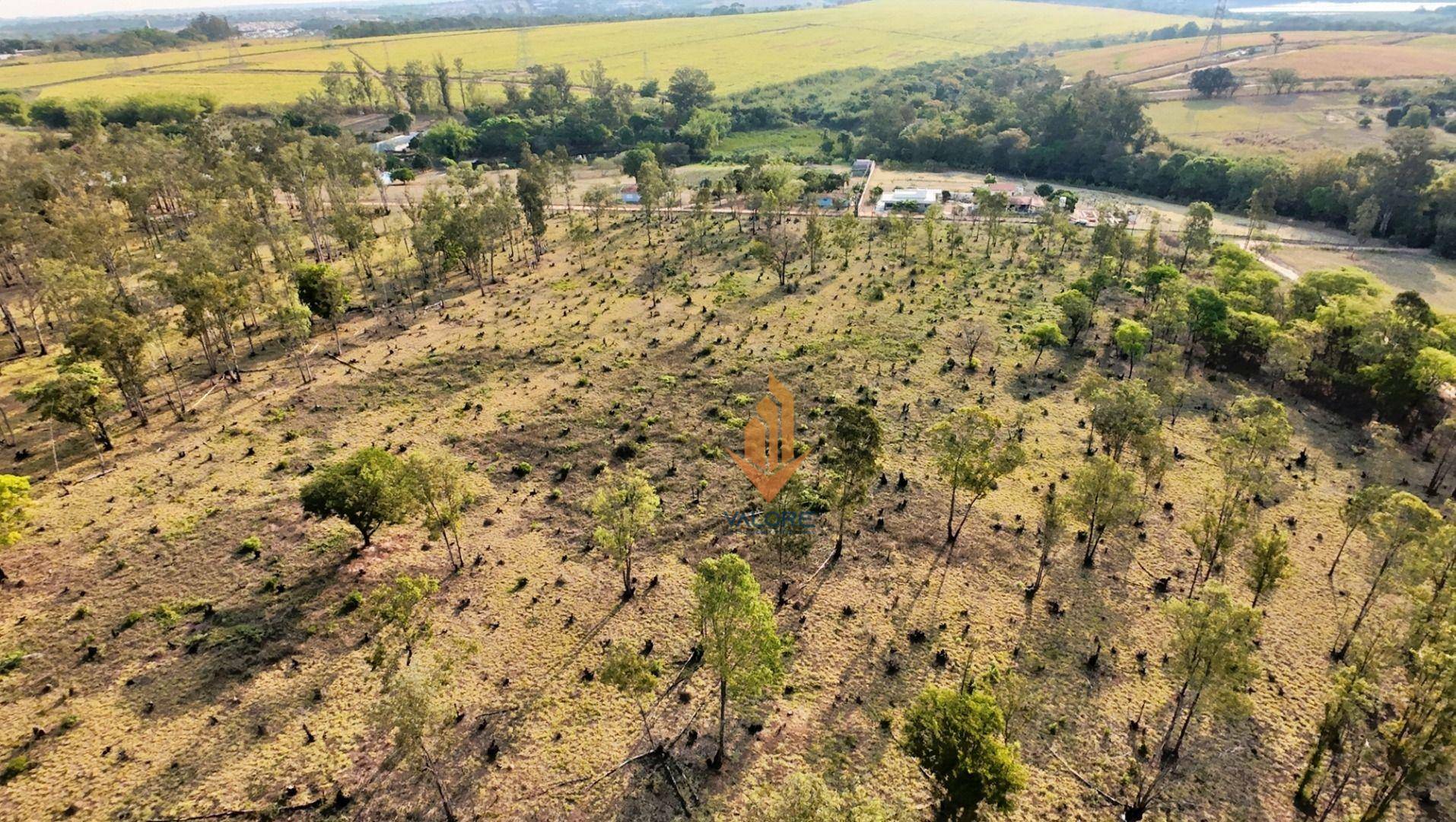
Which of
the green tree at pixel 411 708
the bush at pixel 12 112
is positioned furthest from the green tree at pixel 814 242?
the bush at pixel 12 112

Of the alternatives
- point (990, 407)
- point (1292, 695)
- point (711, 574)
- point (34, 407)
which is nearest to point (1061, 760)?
point (1292, 695)

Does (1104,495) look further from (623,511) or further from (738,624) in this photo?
(623,511)

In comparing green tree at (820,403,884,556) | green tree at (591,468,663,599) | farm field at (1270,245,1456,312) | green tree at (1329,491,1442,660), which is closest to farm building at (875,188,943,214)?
farm field at (1270,245,1456,312)

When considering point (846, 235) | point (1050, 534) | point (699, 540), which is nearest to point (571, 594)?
point (699, 540)

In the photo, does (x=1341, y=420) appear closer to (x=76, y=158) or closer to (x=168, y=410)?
(x=168, y=410)

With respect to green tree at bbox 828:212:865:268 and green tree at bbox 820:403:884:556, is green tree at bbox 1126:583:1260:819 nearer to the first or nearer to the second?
green tree at bbox 820:403:884:556

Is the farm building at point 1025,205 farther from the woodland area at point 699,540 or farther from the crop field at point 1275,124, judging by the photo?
the crop field at point 1275,124
